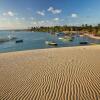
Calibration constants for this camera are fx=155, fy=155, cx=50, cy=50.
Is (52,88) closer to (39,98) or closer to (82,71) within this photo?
(39,98)

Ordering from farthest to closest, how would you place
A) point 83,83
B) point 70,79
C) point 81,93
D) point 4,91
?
point 70,79
point 83,83
point 4,91
point 81,93

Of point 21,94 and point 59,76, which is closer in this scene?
point 21,94

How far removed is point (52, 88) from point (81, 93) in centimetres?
183

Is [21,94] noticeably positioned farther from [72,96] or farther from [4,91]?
[72,96]

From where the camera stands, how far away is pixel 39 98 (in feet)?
27.0

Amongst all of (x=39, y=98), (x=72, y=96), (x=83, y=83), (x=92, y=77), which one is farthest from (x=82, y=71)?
(x=39, y=98)

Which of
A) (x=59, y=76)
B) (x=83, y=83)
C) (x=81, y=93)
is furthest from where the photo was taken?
(x=59, y=76)

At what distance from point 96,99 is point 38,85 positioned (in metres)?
3.92

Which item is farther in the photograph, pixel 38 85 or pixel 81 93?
pixel 38 85

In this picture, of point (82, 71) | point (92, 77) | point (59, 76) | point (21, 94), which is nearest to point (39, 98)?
point (21, 94)

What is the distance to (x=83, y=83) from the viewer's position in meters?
10.2

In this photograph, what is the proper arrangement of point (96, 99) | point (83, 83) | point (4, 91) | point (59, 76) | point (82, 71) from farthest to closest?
point (82, 71), point (59, 76), point (83, 83), point (4, 91), point (96, 99)

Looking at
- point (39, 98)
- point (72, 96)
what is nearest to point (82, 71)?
point (72, 96)

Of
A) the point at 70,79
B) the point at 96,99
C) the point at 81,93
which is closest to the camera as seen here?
the point at 96,99
